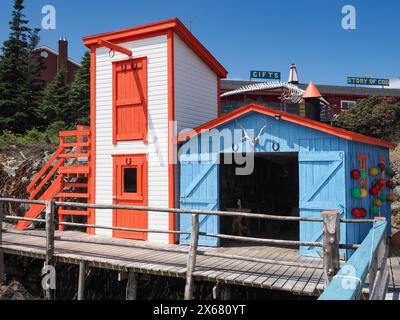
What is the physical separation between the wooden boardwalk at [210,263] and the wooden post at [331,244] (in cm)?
25

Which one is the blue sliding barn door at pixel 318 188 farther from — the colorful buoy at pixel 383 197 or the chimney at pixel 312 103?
the colorful buoy at pixel 383 197

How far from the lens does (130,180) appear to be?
11.1 m

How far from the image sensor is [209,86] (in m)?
12.9

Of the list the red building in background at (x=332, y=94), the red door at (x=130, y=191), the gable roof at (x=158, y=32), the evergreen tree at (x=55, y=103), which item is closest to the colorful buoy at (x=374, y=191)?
the red door at (x=130, y=191)

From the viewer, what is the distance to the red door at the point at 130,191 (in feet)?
35.2

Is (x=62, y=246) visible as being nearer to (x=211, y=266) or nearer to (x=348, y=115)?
(x=211, y=266)

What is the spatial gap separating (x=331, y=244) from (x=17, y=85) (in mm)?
23445

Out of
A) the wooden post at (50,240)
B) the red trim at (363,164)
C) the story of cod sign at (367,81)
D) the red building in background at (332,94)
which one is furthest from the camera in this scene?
the story of cod sign at (367,81)

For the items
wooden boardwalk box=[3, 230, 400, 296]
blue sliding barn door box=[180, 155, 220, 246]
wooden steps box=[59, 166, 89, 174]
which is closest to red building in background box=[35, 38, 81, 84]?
wooden steps box=[59, 166, 89, 174]

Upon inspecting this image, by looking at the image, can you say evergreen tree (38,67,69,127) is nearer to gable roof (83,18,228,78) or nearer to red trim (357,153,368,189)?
gable roof (83,18,228,78)

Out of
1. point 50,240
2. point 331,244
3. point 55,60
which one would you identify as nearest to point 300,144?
point 331,244

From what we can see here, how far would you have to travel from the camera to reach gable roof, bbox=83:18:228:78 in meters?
10.5

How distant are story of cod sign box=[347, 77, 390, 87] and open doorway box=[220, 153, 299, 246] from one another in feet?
106
